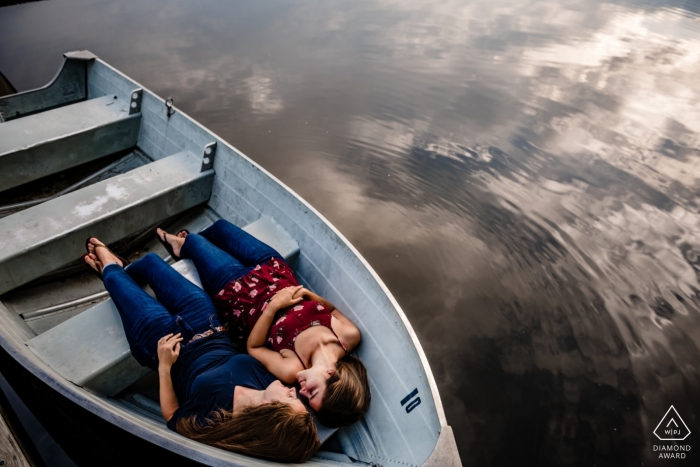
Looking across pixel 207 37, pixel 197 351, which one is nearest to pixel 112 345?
pixel 197 351

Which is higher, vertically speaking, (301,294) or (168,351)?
(301,294)

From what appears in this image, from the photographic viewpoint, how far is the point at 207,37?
9.27 metres

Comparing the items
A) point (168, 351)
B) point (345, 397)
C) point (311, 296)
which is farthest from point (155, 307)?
point (345, 397)

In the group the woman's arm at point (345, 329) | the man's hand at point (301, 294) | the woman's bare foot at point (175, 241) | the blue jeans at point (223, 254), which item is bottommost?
the woman's bare foot at point (175, 241)

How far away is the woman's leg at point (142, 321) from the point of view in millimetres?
2268

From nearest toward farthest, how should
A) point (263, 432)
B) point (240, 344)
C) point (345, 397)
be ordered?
point (263, 432)
point (345, 397)
point (240, 344)

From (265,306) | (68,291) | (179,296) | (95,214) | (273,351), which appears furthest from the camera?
(68,291)

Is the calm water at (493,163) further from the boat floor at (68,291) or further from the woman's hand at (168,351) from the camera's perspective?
the woman's hand at (168,351)

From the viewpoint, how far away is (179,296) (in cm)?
249

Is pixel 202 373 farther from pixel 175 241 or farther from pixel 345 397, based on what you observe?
pixel 175 241

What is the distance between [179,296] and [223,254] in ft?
1.35

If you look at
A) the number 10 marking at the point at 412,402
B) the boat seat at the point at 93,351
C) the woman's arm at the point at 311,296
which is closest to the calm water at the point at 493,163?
the number 10 marking at the point at 412,402

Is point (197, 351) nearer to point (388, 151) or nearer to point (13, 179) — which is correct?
point (13, 179)

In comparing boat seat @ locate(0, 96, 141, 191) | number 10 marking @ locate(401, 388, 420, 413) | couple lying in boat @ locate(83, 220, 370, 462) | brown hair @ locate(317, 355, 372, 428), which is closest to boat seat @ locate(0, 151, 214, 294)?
couple lying in boat @ locate(83, 220, 370, 462)
